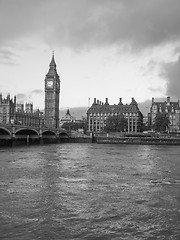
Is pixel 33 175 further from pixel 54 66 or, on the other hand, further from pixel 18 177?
pixel 54 66

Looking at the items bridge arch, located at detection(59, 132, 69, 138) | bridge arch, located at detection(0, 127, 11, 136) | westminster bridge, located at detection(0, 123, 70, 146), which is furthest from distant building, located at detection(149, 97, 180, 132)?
bridge arch, located at detection(0, 127, 11, 136)

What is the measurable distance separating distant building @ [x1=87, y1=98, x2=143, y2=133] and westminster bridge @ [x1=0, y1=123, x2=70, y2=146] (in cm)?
5264

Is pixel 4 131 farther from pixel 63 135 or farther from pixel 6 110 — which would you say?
pixel 6 110

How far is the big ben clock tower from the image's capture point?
566ft

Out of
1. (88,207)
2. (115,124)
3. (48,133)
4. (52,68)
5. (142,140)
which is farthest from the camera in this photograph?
(52,68)

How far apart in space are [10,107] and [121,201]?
12594cm

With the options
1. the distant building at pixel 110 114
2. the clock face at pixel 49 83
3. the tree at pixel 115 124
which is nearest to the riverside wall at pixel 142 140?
the tree at pixel 115 124

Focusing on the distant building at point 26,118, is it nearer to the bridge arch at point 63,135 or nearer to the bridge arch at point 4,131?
the bridge arch at point 63,135

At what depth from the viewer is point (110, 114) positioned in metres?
168

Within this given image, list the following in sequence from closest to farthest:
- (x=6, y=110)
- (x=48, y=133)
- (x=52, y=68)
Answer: (x=48, y=133)
(x=6, y=110)
(x=52, y=68)

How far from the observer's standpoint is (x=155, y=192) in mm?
19109

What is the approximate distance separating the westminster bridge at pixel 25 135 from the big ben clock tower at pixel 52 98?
5485 centimetres

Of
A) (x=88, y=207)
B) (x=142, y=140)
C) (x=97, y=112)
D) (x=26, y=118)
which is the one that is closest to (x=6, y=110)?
(x=26, y=118)

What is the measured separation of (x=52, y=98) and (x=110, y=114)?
112 feet
